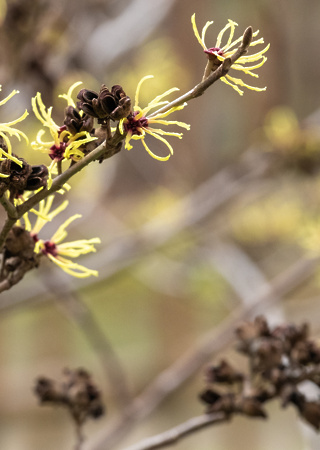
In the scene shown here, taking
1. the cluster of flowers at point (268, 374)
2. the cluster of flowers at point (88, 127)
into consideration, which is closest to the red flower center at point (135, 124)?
the cluster of flowers at point (88, 127)

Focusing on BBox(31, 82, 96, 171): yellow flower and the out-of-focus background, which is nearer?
BBox(31, 82, 96, 171): yellow flower

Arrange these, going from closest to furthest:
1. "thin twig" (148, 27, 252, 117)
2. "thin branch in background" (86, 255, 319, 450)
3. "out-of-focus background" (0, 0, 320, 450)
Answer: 1. "thin twig" (148, 27, 252, 117)
2. "thin branch in background" (86, 255, 319, 450)
3. "out-of-focus background" (0, 0, 320, 450)

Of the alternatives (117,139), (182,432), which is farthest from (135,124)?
(182,432)

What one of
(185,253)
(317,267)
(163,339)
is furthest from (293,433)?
(317,267)

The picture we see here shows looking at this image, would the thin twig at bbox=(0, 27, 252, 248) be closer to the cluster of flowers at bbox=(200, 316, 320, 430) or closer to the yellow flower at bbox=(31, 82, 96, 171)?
the yellow flower at bbox=(31, 82, 96, 171)

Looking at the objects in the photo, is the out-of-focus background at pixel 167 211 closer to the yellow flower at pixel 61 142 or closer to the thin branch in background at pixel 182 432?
the thin branch in background at pixel 182 432

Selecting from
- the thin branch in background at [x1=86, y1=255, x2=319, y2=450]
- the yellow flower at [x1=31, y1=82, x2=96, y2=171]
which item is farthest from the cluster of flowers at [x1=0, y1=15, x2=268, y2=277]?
the thin branch in background at [x1=86, y1=255, x2=319, y2=450]

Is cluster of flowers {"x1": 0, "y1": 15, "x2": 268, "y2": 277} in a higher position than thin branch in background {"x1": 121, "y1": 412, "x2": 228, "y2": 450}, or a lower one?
higher

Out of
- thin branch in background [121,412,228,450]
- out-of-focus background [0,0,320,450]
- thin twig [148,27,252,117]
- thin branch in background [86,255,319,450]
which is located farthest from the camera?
out-of-focus background [0,0,320,450]
